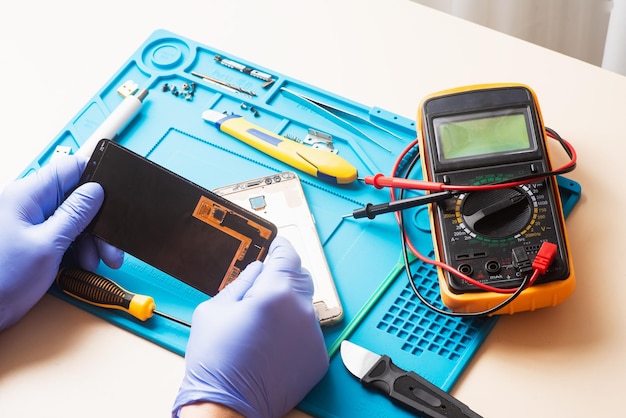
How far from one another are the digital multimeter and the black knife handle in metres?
0.12

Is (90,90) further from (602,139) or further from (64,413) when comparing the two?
(602,139)

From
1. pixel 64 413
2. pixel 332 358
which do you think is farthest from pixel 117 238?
pixel 332 358

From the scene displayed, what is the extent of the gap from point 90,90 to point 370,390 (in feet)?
2.51

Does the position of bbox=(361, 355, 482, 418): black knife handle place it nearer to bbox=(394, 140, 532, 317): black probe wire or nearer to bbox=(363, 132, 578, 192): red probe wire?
bbox=(394, 140, 532, 317): black probe wire

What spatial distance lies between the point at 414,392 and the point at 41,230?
579 millimetres

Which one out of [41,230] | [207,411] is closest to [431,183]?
[207,411]

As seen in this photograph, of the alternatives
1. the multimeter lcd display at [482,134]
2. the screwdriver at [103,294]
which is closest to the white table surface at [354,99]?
the screwdriver at [103,294]

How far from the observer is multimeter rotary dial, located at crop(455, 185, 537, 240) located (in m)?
1.12

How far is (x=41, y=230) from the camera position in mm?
1194

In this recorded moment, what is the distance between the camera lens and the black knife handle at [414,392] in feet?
3.41

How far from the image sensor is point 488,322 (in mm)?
1124

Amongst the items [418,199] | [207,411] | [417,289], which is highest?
[418,199]

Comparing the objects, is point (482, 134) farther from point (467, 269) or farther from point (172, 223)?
point (172, 223)

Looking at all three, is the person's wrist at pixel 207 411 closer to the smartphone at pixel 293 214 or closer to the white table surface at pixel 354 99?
the white table surface at pixel 354 99
